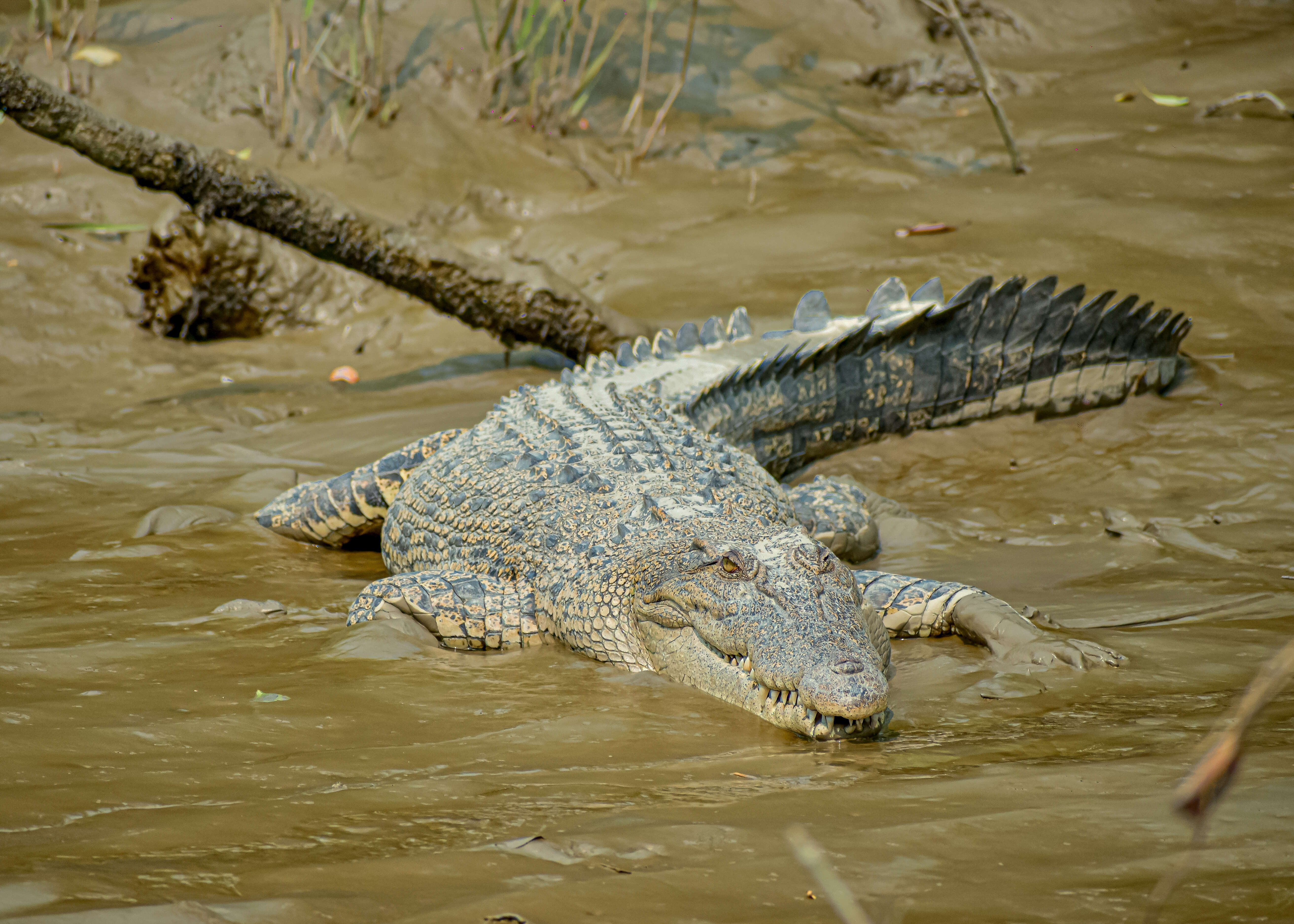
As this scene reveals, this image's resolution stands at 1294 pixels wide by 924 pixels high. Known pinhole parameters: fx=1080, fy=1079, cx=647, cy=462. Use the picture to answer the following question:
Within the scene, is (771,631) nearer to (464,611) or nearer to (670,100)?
(464,611)

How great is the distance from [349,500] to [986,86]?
589 centimetres

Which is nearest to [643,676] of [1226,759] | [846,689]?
[846,689]

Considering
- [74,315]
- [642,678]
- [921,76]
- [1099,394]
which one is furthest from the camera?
[921,76]

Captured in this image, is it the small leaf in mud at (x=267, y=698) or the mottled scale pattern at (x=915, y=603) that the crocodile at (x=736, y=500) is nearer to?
the mottled scale pattern at (x=915, y=603)

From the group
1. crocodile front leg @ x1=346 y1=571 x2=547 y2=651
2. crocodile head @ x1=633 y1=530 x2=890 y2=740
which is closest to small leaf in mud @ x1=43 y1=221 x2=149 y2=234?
crocodile front leg @ x1=346 y1=571 x2=547 y2=651

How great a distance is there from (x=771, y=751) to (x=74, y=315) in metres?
6.67

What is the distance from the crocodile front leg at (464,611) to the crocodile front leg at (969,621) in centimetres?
105

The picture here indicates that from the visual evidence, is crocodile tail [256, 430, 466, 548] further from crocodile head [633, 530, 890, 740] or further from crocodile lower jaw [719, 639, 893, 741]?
crocodile lower jaw [719, 639, 893, 741]

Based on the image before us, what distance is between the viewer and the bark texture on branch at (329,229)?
17.6ft

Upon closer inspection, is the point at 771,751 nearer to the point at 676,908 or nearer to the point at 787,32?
the point at 676,908

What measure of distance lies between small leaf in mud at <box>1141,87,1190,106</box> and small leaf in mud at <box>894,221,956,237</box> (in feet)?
8.62

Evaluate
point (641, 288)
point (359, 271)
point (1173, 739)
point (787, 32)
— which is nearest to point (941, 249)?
point (641, 288)

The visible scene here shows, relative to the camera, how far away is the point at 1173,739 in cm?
221

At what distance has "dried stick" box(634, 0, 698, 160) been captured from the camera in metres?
8.52
